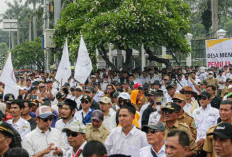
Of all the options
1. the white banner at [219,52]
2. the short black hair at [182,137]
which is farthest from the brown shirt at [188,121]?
the white banner at [219,52]

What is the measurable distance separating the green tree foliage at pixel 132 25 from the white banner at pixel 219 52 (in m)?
1.04

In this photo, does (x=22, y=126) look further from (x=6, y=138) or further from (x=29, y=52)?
(x=29, y=52)

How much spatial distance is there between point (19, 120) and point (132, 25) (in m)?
9.79

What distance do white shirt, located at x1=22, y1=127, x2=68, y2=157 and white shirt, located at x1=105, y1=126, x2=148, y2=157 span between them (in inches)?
25.0

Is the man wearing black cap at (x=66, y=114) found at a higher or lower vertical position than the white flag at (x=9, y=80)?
lower

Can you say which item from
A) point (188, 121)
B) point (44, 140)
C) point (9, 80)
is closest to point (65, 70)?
point (9, 80)

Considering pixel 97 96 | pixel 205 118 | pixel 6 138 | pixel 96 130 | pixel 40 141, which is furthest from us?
pixel 97 96

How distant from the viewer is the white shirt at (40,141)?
555cm

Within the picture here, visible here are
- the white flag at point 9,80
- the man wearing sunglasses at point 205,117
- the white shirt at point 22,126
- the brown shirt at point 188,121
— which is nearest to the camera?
the brown shirt at point 188,121

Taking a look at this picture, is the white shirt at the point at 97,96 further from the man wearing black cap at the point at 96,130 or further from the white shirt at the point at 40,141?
the white shirt at the point at 40,141

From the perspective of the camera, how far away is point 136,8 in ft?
54.7

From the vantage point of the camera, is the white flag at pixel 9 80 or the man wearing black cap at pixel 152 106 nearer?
the man wearing black cap at pixel 152 106

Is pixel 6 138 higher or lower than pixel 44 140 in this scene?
higher

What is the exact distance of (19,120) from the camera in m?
7.16
